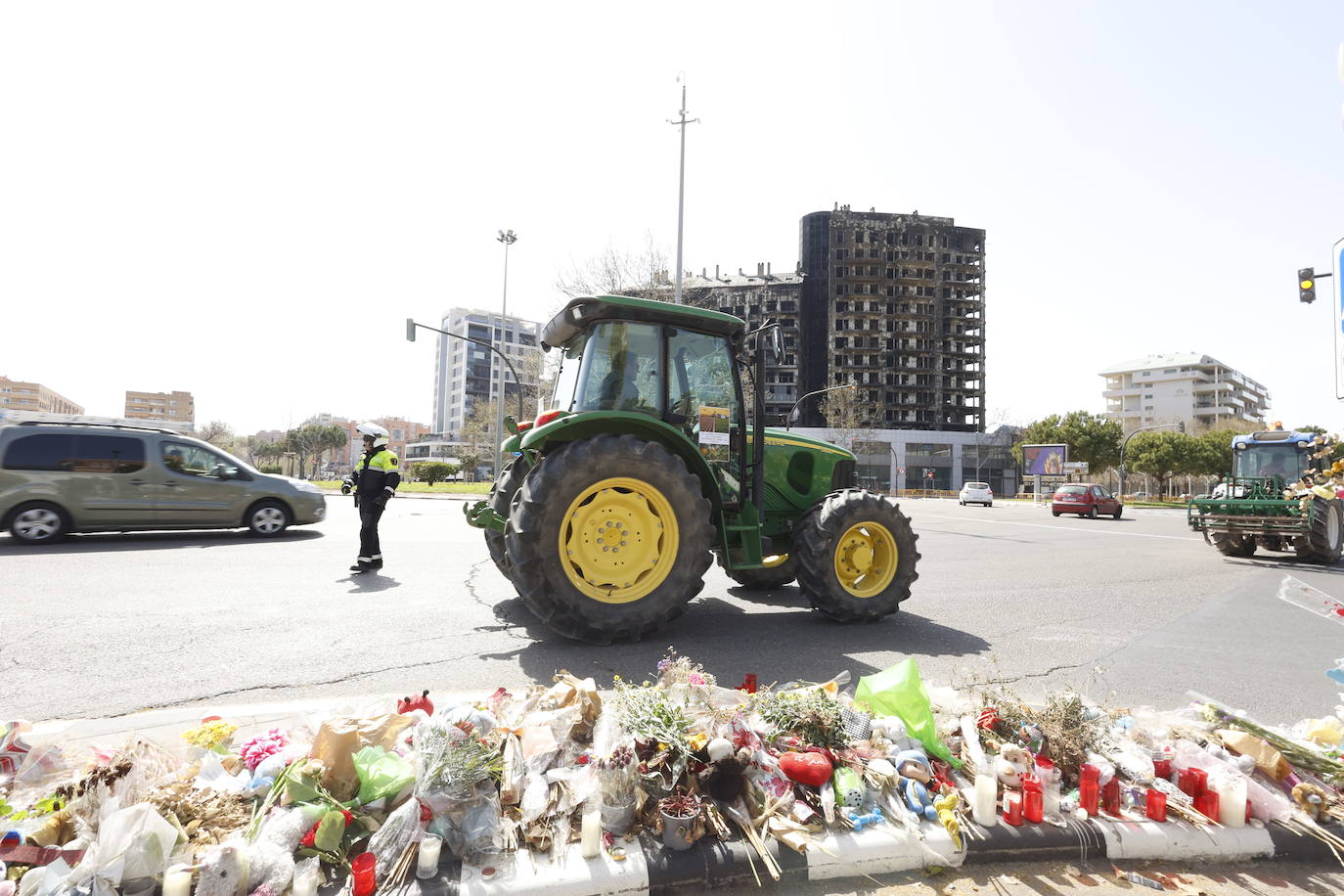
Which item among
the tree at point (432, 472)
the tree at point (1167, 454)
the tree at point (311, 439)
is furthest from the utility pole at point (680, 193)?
the tree at point (311, 439)

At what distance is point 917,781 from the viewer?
2479mm

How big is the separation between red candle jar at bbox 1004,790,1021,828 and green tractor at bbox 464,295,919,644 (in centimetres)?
258

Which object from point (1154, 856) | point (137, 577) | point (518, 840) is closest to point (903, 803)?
point (1154, 856)

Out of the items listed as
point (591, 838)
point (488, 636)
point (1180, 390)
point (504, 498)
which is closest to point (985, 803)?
point (591, 838)

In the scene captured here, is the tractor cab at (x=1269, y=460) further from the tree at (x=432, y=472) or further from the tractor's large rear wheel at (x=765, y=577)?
the tree at (x=432, y=472)

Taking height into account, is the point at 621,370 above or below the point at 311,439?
below

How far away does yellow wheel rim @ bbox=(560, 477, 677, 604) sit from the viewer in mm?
4629

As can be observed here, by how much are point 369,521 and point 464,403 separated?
111924 millimetres

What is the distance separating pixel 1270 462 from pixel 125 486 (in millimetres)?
20795

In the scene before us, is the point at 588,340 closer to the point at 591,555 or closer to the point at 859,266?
the point at 591,555

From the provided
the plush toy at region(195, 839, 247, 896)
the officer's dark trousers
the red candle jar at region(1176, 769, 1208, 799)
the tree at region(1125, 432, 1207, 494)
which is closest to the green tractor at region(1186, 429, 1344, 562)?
the red candle jar at region(1176, 769, 1208, 799)

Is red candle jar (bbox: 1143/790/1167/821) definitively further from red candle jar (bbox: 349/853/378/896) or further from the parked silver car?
the parked silver car

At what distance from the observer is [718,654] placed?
4.61 m

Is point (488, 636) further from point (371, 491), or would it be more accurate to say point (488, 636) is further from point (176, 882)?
point (371, 491)
